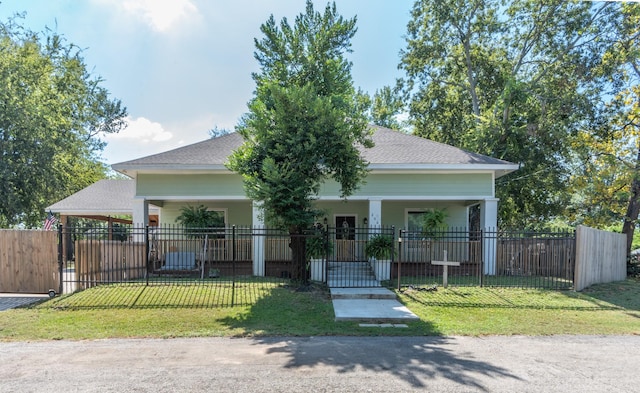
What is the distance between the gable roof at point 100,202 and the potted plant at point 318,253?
34.9 ft

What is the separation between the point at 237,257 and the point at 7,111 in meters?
11.0

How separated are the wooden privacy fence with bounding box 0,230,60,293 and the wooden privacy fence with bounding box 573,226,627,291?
1407 cm

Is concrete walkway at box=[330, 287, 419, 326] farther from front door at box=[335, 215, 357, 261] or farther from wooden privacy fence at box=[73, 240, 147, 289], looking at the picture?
wooden privacy fence at box=[73, 240, 147, 289]

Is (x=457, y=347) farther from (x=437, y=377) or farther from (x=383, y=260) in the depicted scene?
(x=383, y=260)

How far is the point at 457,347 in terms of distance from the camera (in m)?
5.85

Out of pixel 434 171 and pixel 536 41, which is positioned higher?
pixel 536 41

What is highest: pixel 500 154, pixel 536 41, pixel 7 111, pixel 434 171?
Answer: pixel 536 41

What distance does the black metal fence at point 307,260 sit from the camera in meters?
9.99

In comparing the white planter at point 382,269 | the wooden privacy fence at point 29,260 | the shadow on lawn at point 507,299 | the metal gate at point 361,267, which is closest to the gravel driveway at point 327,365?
the shadow on lawn at point 507,299

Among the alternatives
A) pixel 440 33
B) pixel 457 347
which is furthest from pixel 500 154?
pixel 457 347

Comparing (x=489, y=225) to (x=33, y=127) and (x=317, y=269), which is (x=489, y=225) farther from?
(x=33, y=127)

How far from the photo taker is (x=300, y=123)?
9266 mm

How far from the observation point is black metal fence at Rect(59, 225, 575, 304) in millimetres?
9992

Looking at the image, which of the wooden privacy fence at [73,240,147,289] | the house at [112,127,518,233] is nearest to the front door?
the house at [112,127,518,233]
